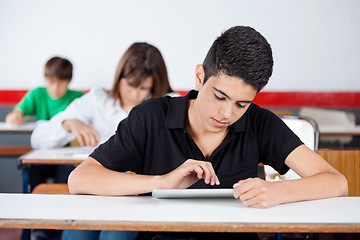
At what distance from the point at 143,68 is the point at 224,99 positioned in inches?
45.6

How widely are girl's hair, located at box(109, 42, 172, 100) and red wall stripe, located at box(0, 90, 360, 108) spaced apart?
6.77 feet

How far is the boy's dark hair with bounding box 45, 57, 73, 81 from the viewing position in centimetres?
356

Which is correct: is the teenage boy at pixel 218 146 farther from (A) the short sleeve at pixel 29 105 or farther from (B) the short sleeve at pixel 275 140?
(A) the short sleeve at pixel 29 105

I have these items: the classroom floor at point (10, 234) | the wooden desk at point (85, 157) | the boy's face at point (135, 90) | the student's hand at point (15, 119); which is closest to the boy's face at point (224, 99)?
the wooden desk at point (85, 157)

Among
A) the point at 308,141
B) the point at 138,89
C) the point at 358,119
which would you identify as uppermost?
the point at 138,89

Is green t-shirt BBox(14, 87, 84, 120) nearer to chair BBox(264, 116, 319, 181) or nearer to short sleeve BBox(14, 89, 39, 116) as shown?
short sleeve BBox(14, 89, 39, 116)

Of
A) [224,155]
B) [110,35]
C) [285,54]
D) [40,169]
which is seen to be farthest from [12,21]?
[224,155]

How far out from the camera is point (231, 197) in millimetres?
1205

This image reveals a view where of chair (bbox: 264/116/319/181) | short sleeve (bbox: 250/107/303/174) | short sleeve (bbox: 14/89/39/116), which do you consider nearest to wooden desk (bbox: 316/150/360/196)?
chair (bbox: 264/116/319/181)

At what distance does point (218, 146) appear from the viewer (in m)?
1.40

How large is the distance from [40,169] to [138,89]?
879mm

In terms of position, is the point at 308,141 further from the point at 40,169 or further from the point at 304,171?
the point at 40,169

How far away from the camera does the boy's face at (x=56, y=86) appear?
3.58 m

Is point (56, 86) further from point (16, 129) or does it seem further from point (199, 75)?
point (199, 75)
